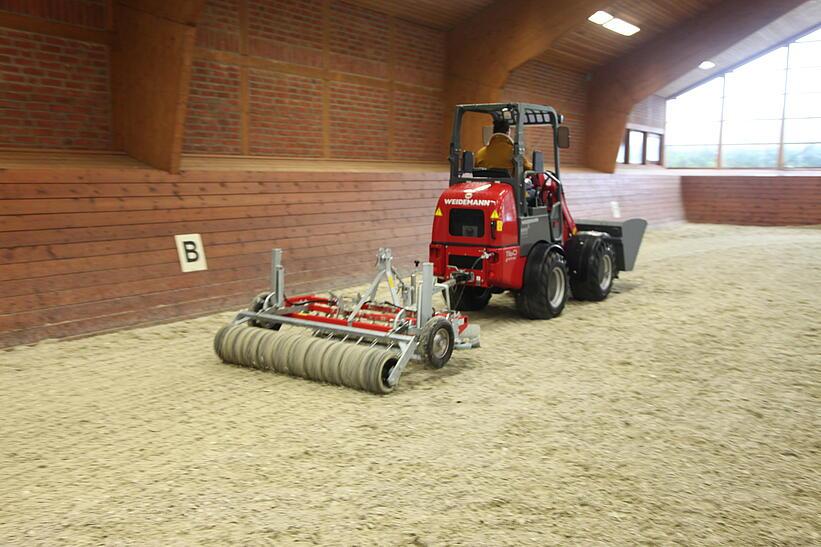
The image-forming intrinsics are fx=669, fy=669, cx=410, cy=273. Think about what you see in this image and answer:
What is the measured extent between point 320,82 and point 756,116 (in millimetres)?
18855

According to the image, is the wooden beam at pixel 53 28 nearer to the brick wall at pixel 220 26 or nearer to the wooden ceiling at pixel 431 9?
the brick wall at pixel 220 26

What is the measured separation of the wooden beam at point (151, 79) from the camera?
6992mm

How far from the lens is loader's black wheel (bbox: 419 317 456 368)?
517 centimetres

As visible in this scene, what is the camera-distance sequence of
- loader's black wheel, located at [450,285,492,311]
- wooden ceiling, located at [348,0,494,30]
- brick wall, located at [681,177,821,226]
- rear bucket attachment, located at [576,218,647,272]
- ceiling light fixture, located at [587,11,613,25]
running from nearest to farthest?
loader's black wheel, located at [450,285,492,311] → rear bucket attachment, located at [576,218,647,272] → wooden ceiling, located at [348,0,494,30] → ceiling light fixture, located at [587,11,613,25] → brick wall, located at [681,177,821,226]

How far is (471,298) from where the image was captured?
25.7 feet

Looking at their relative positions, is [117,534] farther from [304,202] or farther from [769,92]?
[769,92]

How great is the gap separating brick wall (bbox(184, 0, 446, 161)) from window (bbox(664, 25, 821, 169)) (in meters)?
14.8

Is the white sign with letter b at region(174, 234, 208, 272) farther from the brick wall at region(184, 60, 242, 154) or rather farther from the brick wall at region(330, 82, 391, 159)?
the brick wall at region(330, 82, 391, 159)

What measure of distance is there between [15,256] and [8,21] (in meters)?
2.65

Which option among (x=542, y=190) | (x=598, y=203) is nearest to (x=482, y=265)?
(x=542, y=190)

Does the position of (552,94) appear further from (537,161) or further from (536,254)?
(536,254)

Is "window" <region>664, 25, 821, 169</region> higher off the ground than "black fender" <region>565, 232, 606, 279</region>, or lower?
higher

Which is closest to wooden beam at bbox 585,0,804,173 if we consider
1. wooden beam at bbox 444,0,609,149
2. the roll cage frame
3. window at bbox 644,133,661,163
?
window at bbox 644,133,661,163

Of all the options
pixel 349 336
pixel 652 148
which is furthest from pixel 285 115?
pixel 652 148
